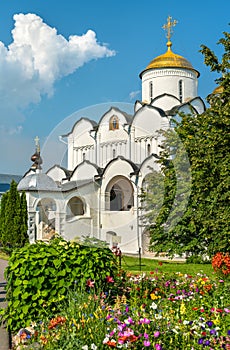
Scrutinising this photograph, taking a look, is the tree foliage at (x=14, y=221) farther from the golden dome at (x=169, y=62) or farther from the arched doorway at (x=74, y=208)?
the arched doorway at (x=74, y=208)

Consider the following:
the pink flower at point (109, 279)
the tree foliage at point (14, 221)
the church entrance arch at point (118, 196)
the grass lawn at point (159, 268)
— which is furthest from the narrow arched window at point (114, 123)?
the tree foliage at point (14, 221)

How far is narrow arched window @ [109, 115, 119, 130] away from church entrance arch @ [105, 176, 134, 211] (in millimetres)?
660

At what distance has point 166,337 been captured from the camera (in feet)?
12.1

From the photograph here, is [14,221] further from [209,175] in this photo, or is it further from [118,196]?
[118,196]

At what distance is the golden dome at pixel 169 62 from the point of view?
981 inches

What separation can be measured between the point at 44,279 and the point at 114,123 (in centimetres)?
215

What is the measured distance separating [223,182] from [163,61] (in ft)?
44.2

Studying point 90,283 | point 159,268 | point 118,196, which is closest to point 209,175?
point 159,268

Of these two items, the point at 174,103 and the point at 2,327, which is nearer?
the point at 2,327

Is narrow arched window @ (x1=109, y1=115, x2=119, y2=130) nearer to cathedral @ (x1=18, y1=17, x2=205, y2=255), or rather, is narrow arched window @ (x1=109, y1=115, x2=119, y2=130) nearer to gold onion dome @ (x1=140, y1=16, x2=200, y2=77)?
cathedral @ (x1=18, y1=17, x2=205, y2=255)

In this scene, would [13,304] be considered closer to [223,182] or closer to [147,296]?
[147,296]

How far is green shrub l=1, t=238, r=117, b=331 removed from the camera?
5.06 meters

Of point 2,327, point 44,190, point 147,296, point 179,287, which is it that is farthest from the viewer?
point 44,190

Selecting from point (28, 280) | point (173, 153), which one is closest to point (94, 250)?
point (28, 280)
